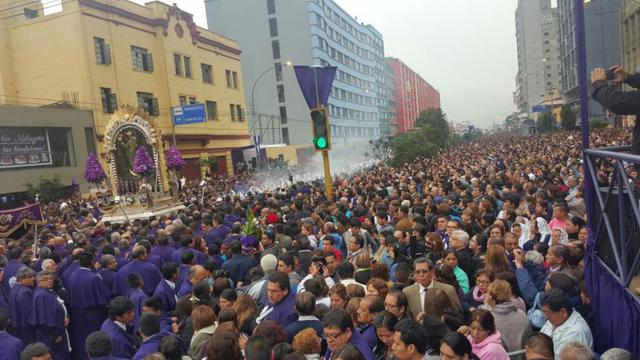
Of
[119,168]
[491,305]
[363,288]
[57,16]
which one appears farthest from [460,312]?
[57,16]

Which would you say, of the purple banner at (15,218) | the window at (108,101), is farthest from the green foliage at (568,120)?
the purple banner at (15,218)

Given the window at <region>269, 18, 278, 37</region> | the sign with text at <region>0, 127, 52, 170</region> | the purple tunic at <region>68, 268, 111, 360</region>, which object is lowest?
the purple tunic at <region>68, 268, 111, 360</region>

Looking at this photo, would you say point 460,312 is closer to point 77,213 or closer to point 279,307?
point 279,307

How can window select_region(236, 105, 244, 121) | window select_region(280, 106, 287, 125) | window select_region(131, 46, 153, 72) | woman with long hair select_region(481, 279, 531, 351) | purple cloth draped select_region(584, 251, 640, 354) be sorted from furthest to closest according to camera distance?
1. window select_region(280, 106, 287, 125)
2. window select_region(236, 105, 244, 121)
3. window select_region(131, 46, 153, 72)
4. woman with long hair select_region(481, 279, 531, 351)
5. purple cloth draped select_region(584, 251, 640, 354)

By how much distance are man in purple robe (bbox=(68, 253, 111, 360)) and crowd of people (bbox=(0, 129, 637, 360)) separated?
0.02 meters

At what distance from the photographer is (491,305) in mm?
4258

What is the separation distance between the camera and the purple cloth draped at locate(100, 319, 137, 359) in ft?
16.5

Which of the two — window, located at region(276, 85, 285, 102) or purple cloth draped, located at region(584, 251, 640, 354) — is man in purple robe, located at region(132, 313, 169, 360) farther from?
window, located at region(276, 85, 285, 102)

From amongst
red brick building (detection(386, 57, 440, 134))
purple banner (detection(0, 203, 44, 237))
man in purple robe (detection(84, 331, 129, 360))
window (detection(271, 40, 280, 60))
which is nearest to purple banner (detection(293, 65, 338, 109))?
man in purple robe (detection(84, 331, 129, 360))

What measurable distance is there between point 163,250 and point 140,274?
48.7 inches

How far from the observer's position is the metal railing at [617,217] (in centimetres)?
358

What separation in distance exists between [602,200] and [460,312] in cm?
149

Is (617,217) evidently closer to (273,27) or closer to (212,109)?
(212,109)

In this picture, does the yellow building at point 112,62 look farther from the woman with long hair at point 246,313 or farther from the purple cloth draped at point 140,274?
the woman with long hair at point 246,313
